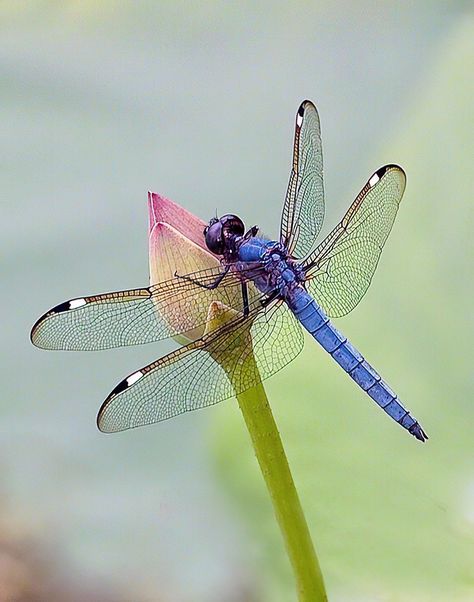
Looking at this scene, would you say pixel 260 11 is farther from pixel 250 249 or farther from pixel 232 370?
pixel 232 370

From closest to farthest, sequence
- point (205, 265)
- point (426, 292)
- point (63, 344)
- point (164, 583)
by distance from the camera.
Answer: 1. point (205, 265)
2. point (63, 344)
3. point (426, 292)
4. point (164, 583)

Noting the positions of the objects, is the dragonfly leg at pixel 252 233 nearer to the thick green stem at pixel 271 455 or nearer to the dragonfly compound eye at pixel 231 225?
the dragonfly compound eye at pixel 231 225

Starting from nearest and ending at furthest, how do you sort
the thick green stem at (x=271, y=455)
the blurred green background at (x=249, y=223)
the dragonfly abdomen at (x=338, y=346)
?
the thick green stem at (x=271, y=455) < the dragonfly abdomen at (x=338, y=346) < the blurred green background at (x=249, y=223)

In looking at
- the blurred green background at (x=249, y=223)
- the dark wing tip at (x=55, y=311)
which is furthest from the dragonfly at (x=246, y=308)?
the blurred green background at (x=249, y=223)

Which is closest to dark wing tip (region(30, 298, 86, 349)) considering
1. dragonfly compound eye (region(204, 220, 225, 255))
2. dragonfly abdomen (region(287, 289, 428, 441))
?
dragonfly compound eye (region(204, 220, 225, 255))

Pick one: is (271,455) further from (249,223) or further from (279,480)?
(249,223)

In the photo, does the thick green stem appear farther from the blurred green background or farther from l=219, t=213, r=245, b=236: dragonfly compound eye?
the blurred green background

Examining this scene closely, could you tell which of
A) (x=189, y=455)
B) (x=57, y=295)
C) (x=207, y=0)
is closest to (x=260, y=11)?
(x=207, y=0)
